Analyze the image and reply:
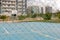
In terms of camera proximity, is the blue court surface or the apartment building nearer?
the blue court surface

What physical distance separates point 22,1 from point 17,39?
1496 centimetres

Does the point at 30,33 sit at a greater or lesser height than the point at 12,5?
greater

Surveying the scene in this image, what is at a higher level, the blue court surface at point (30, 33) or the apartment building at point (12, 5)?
the blue court surface at point (30, 33)

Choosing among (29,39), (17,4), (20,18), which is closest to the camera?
(29,39)

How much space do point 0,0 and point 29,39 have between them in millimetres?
14380

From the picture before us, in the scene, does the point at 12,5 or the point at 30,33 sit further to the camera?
the point at 12,5

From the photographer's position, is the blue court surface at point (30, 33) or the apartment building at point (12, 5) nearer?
the blue court surface at point (30, 33)

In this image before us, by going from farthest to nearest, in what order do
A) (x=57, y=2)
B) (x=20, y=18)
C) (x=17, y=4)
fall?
(x=17, y=4)
(x=57, y=2)
(x=20, y=18)

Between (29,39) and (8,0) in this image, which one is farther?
(8,0)

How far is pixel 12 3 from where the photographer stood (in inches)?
697

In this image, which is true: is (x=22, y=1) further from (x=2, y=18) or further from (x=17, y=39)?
(x=17, y=39)

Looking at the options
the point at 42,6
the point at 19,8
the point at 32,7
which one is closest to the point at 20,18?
the point at 32,7

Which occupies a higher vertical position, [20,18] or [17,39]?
[17,39]

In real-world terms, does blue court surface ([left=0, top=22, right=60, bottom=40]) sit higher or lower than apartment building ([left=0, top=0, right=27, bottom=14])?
higher
